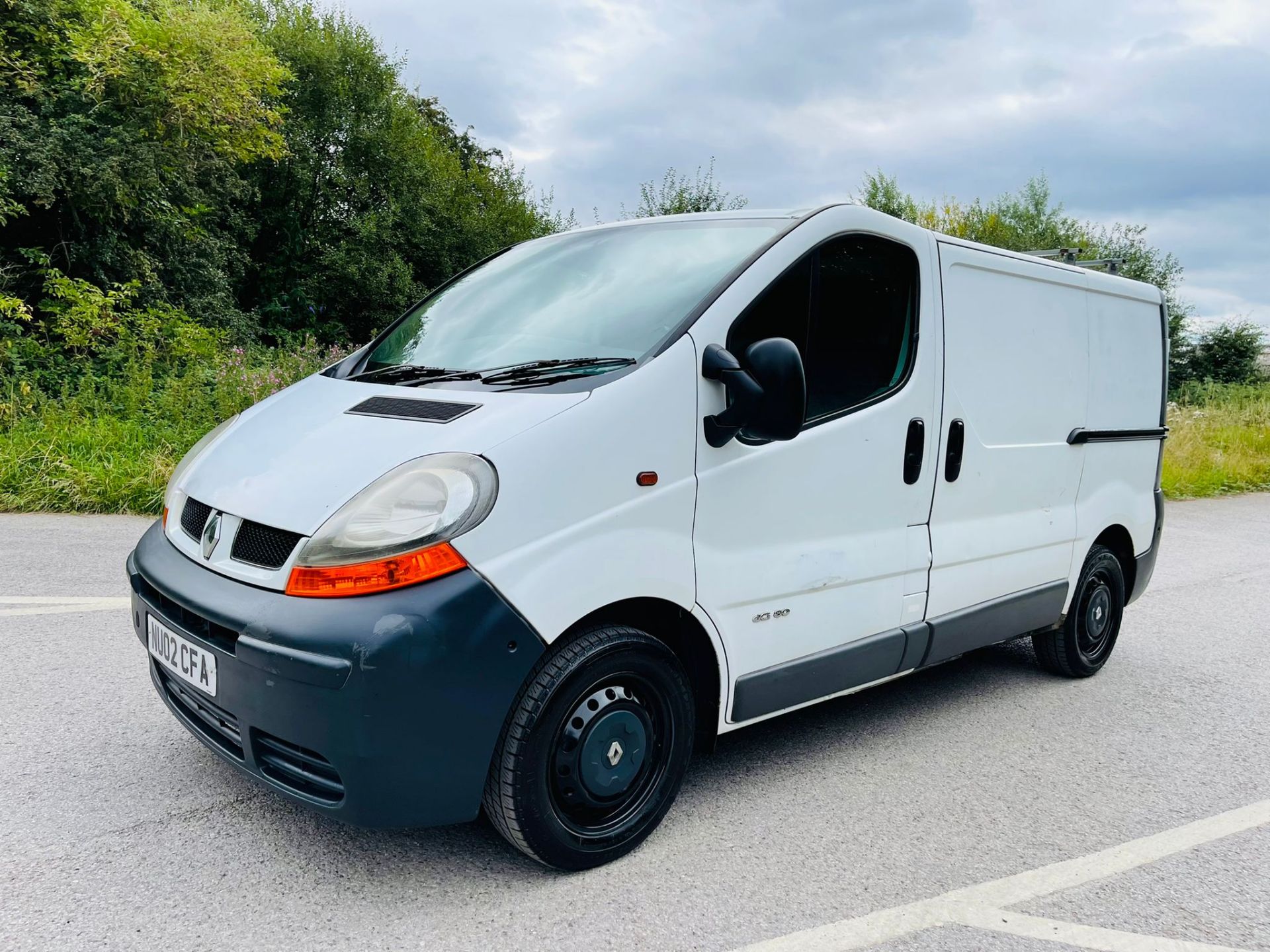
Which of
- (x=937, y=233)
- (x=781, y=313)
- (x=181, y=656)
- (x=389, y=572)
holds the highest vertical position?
(x=937, y=233)

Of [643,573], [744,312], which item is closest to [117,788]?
[643,573]

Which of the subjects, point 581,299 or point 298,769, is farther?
point 581,299

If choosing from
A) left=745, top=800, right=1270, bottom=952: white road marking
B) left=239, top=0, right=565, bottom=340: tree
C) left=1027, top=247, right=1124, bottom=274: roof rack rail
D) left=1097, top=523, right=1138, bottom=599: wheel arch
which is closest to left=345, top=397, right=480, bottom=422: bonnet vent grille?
left=745, top=800, right=1270, bottom=952: white road marking

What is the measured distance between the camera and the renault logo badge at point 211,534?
8.00 ft

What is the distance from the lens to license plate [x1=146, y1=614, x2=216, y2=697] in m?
2.32

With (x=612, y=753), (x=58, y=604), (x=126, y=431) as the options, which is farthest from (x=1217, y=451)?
(x=58, y=604)

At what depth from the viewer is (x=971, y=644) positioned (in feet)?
12.0

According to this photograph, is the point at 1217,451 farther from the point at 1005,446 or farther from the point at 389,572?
the point at 389,572

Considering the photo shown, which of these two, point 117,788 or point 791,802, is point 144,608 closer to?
point 117,788

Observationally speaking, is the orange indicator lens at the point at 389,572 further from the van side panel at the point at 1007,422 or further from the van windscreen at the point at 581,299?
the van side panel at the point at 1007,422

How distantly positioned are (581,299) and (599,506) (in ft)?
3.05

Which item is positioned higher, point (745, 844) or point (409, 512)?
point (409, 512)

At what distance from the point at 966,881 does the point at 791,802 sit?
0.59 meters

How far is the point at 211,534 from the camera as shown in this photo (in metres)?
2.46
